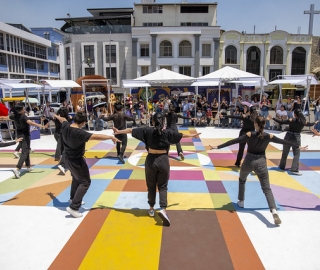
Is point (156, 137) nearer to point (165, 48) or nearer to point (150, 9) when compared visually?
point (165, 48)

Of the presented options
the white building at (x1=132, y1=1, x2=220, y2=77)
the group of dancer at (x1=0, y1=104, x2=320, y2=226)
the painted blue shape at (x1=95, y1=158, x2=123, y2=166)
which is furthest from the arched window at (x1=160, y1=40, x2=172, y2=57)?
the group of dancer at (x1=0, y1=104, x2=320, y2=226)

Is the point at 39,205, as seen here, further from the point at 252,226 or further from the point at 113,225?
the point at 252,226

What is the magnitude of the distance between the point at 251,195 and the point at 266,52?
3354cm

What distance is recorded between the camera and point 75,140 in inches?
194

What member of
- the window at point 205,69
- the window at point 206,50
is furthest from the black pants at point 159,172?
the window at point 206,50

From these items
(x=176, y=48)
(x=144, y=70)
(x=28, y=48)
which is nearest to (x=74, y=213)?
(x=144, y=70)

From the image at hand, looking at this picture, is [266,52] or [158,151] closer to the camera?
[158,151]

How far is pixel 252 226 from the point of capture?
4.77 metres

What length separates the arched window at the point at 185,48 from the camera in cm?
3562

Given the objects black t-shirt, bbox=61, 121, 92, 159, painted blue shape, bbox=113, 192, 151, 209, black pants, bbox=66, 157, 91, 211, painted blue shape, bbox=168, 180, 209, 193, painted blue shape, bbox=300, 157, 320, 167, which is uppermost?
black t-shirt, bbox=61, 121, 92, 159

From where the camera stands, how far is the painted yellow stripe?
3783 millimetres

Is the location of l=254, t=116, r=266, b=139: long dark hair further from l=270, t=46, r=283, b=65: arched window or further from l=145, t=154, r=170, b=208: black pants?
l=270, t=46, r=283, b=65: arched window

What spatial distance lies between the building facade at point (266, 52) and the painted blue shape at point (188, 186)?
31079 millimetres

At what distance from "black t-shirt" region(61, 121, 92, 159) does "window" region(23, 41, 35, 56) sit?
47.9m
